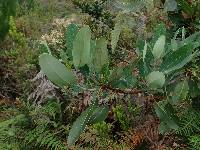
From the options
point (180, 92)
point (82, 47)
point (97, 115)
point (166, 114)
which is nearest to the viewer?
point (82, 47)

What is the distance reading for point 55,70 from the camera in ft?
4.69

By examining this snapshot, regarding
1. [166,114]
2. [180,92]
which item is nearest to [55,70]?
[166,114]

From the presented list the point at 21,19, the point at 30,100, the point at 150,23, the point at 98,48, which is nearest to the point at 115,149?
the point at 30,100

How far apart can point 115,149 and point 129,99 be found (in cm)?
45

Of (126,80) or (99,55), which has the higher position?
(99,55)

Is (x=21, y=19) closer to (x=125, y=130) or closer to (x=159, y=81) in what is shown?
(x=125, y=130)

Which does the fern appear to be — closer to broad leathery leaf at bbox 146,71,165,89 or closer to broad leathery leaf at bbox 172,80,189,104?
broad leathery leaf at bbox 172,80,189,104

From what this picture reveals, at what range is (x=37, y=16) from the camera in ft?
19.4

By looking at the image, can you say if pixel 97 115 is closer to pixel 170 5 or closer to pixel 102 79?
pixel 102 79

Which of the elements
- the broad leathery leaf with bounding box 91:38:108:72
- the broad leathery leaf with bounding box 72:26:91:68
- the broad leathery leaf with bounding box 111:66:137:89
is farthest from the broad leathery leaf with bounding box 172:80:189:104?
the broad leathery leaf with bounding box 72:26:91:68

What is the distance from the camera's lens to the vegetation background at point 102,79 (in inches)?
61.6

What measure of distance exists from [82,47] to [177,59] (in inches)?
15.3

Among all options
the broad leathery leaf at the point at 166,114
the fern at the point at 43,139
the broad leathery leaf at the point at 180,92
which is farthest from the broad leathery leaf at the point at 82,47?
the fern at the point at 43,139

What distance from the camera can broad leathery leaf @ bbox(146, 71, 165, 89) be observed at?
151 cm
